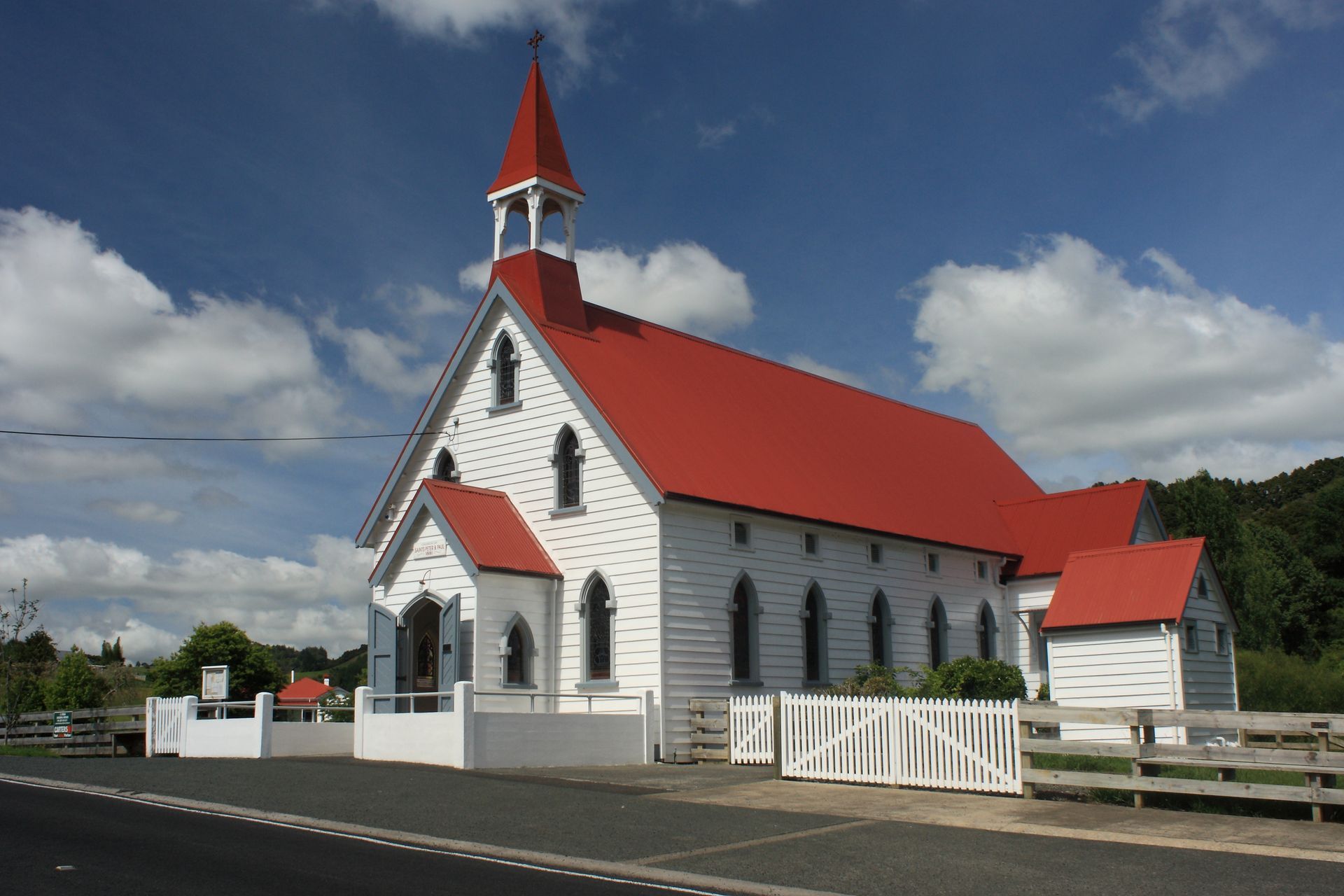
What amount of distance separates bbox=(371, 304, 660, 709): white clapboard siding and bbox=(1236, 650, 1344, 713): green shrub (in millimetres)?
17642

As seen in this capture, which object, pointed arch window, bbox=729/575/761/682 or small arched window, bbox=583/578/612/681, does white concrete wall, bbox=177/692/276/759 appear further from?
pointed arch window, bbox=729/575/761/682

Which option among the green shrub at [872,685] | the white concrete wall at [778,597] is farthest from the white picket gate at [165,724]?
the green shrub at [872,685]

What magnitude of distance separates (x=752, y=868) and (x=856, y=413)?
28.6 meters

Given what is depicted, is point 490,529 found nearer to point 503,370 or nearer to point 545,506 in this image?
point 545,506

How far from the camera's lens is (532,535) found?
90.4 ft

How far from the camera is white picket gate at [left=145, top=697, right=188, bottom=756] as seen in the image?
2583 centimetres

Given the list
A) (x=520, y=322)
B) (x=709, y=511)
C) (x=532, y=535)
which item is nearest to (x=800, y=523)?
(x=709, y=511)

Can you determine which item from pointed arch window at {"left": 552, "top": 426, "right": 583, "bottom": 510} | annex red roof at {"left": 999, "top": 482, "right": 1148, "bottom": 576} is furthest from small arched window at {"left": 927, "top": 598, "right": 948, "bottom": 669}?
pointed arch window at {"left": 552, "top": 426, "right": 583, "bottom": 510}

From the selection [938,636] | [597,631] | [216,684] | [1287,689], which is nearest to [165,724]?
[216,684]

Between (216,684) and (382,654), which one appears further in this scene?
(216,684)

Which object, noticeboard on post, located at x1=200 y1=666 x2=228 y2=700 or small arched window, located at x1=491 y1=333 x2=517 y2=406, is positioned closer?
noticeboard on post, located at x1=200 y1=666 x2=228 y2=700

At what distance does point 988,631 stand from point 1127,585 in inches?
336

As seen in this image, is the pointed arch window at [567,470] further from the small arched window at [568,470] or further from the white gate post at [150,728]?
the white gate post at [150,728]

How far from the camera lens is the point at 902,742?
60.3ft
